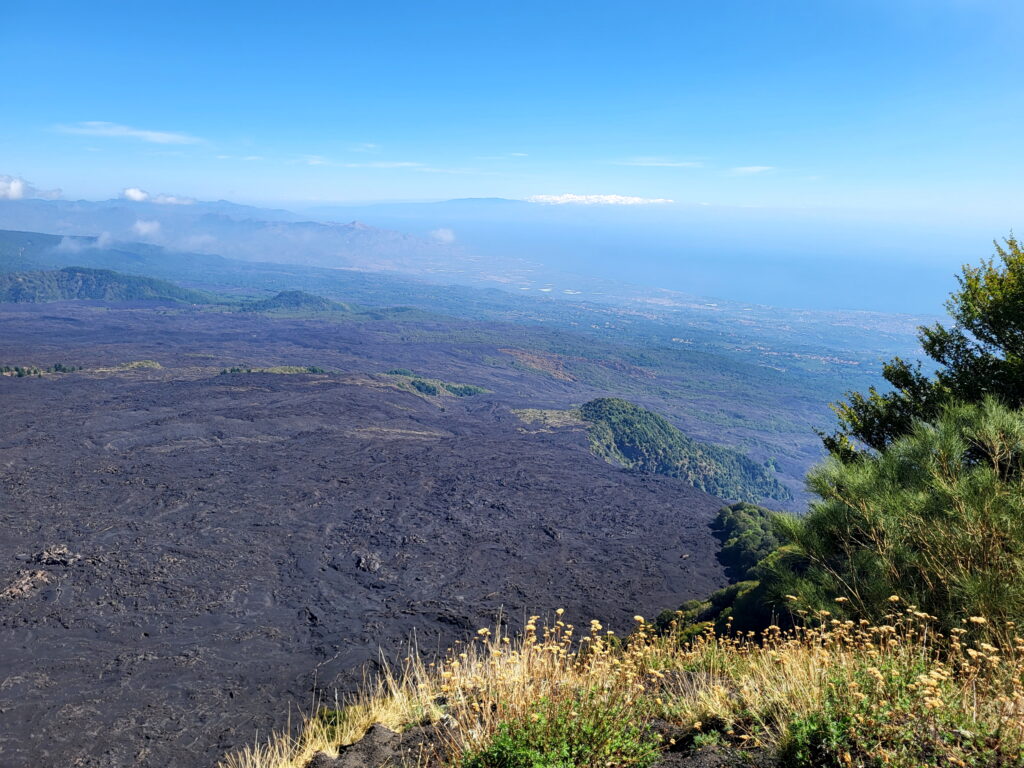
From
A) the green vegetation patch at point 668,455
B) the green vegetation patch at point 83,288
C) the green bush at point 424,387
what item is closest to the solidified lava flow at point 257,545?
the green vegetation patch at point 668,455

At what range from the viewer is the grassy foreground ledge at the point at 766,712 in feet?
8.40

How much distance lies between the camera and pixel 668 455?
193 feet

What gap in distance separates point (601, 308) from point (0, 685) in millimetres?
190366

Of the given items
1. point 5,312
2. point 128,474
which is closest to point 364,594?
point 128,474

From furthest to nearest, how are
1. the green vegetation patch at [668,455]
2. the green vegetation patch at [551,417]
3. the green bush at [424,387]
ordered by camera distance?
the green bush at [424,387], the green vegetation patch at [551,417], the green vegetation patch at [668,455]

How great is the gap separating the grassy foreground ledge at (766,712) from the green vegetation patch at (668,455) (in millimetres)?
52035

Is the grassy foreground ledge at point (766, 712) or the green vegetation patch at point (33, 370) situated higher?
the grassy foreground ledge at point (766, 712)

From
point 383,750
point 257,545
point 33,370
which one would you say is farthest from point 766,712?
point 33,370

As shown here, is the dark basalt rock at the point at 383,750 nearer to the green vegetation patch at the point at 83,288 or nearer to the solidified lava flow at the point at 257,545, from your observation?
the solidified lava flow at the point at 257,545

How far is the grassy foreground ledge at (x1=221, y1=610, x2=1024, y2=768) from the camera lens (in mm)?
2561

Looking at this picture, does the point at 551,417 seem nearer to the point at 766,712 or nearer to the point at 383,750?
the point at 383,750

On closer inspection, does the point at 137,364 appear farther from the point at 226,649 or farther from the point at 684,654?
the point at 684,654

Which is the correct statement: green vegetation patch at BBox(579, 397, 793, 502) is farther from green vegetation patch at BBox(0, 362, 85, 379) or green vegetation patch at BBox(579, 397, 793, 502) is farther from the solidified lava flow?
green vegetation patch at BBox(0, 362, 85, 379)

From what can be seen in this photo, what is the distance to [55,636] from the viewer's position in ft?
62.0
